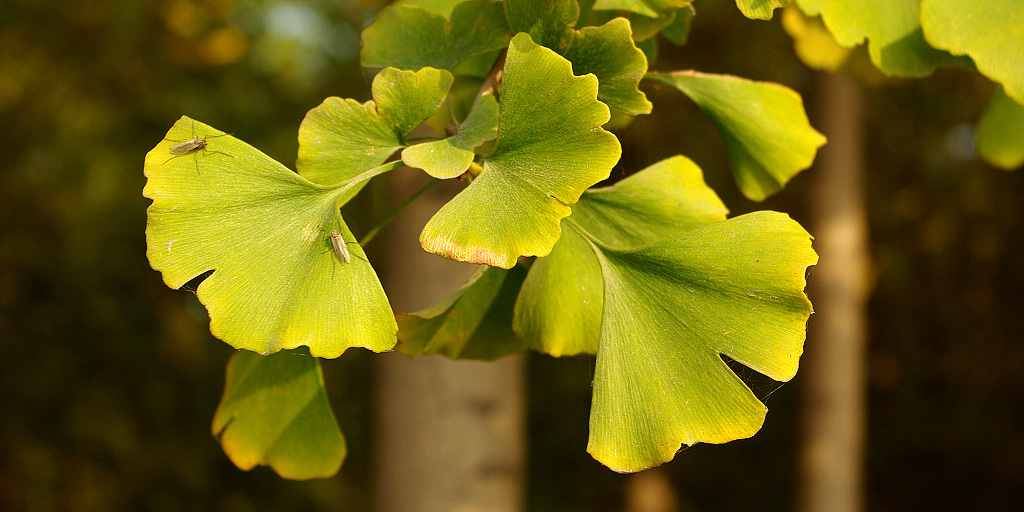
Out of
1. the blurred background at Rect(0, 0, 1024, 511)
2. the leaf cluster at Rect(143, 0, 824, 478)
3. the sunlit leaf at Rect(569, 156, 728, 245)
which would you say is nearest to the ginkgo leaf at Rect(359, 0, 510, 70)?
the leaf cluster at Rect(143, 0, 824, 478)

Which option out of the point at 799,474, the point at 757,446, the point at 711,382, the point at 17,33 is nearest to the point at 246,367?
the point at 711,382

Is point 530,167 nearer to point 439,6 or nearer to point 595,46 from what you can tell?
point 595,46

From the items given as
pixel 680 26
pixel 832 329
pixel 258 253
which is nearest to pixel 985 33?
pixel 680 26

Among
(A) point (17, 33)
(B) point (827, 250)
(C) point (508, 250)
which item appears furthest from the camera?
(A) point (17, 33)

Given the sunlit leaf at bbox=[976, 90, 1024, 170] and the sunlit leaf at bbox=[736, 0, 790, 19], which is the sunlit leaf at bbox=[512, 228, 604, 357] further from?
the sunlit leaf at bbox=[976, 90, 1024, 170]

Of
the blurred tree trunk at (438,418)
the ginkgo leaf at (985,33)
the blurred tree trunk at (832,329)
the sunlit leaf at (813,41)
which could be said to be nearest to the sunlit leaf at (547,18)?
the ginkgo leaf at (985,33)

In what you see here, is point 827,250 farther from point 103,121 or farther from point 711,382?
point 103,121
